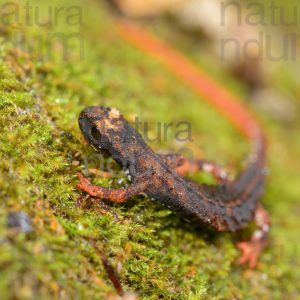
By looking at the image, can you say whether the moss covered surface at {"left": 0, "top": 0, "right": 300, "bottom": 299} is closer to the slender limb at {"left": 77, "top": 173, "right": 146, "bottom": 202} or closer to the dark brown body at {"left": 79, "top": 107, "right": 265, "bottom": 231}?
the slender limb at {"left": 77, "top": 173, "right": 146, "bottom": 202}

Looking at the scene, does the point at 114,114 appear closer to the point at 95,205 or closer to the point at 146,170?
the point at 146,170

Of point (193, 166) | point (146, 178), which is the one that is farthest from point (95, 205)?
point (193, 166)

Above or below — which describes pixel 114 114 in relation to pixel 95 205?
above

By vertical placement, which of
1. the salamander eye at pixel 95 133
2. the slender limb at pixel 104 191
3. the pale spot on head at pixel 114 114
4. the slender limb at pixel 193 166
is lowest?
the slender limb at pixel 193 166

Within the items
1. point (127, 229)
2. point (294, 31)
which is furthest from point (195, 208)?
point (294, 31)

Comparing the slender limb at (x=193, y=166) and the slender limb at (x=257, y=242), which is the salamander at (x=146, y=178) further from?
the slender limb at (x=257, y=242)

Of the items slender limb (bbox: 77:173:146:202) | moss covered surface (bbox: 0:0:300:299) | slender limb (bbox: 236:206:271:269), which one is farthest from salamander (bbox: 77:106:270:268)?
slender limb (bbox: 236:206:271:269)

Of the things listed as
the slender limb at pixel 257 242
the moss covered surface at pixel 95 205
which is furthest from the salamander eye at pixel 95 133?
the slender limb at pixel 257 242
